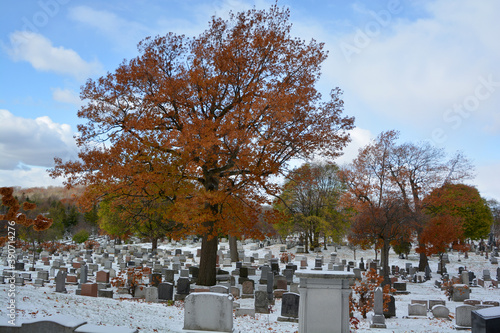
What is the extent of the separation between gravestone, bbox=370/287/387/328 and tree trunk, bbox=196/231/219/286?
8063 millimetres

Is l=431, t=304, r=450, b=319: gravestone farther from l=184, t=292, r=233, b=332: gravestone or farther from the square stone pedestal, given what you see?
l=184, t=292, r=233, b=332: gravestone

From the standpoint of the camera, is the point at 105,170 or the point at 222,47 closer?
the point at 105,170

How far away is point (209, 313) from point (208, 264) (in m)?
9.45

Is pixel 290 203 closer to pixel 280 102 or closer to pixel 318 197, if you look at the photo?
pixel 318 197

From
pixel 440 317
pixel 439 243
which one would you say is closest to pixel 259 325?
pixel 440 317

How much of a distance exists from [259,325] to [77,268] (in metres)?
18.1

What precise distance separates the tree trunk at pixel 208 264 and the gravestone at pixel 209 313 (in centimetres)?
871

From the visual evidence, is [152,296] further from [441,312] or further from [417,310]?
[441,312]

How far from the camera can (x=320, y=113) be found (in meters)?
18.3

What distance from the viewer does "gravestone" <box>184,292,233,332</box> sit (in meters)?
9.26

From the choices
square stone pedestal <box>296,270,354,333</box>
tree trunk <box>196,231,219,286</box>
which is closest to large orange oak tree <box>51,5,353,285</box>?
tree trunk <box>196,231,219,286</box>

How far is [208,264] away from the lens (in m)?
18.6

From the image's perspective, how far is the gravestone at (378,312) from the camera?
12.4 meters

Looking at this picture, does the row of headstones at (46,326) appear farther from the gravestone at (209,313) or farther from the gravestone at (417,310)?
the gravestone at (417,310)
